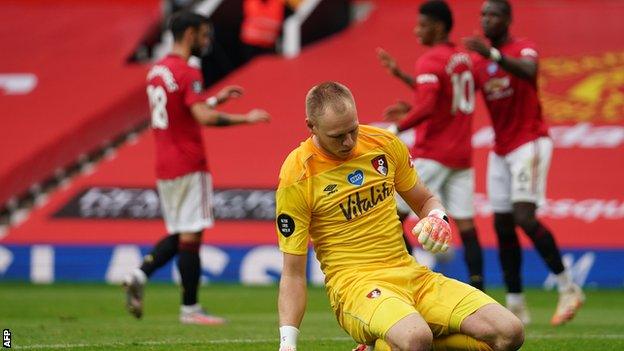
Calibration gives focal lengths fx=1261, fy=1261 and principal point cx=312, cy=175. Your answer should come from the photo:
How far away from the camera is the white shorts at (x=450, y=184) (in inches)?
407

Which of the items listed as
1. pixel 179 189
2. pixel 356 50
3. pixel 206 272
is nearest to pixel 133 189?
pixel 206 272

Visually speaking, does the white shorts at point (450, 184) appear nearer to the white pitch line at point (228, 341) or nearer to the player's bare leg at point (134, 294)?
the white pitch line at point (228, 341)

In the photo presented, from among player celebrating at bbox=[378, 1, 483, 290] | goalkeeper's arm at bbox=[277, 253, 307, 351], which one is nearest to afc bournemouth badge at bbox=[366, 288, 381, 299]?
goalkeeper's arm at bbox=[277, 253, 307, 351]

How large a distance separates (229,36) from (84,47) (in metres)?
2.13

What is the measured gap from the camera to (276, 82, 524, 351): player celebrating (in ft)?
19.5

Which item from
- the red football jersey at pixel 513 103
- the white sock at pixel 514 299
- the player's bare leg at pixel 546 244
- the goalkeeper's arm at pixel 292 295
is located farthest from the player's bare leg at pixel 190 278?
the goalkeeper's arm at pixel 292 295

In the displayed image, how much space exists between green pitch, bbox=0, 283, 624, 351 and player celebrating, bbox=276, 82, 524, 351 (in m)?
1.56

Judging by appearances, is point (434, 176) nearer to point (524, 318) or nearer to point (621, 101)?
point (524, 318)

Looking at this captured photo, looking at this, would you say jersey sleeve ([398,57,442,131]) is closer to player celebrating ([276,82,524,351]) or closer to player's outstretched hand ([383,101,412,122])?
player's outstretched hand ([383,101,412,122])

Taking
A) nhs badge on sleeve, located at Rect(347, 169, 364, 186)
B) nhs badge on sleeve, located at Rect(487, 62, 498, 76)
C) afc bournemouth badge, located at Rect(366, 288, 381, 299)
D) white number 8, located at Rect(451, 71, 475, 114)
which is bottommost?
white number 8, located at Rect(451, 71, 475, 114)

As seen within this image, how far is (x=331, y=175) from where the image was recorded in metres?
6.23

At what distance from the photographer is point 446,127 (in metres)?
10.4

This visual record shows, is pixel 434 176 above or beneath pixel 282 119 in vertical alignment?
above

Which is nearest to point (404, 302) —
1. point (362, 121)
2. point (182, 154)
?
point (182, 154)
